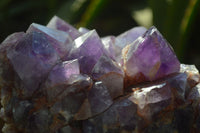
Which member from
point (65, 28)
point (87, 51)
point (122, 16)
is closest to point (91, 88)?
point (87, 51)

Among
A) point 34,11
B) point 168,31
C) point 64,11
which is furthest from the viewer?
point 34,11

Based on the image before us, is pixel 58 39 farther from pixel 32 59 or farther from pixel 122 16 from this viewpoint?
pixel 122 16

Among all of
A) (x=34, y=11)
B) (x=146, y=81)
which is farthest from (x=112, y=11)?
(x=146, y=81)

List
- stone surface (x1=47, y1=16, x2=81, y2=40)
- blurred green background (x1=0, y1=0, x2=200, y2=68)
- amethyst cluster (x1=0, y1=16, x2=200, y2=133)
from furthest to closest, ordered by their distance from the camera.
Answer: blurred green background (x1=0, y1=0, x2=200, y2=68), stone surface (x1=47, y1=16, x2=81, y2=40), amethyst cluster (x1=0, y1=16, x2=200, y2=133)

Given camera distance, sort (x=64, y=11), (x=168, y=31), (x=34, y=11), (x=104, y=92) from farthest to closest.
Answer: (x=34, y=11), (x=64, y=11), (x=168, y=31), (x=104, y=92)

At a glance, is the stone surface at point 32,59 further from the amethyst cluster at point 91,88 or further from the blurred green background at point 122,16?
the blurred green background at point 122,16

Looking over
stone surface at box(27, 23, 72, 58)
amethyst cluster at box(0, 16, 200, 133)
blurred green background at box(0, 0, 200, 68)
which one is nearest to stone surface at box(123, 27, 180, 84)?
amethyst cluster at box(0, 16, 200, 133)

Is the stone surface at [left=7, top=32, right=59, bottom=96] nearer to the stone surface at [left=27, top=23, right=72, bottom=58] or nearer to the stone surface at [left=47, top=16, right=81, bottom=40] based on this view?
the stone surface at [left=27, top=23, right=72, bottom=58]

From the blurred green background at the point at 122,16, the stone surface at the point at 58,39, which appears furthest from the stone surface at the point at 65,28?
the blurred green background at the point at 122,16

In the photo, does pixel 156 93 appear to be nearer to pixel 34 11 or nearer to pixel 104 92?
pixel 104 92
